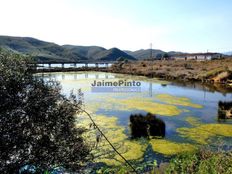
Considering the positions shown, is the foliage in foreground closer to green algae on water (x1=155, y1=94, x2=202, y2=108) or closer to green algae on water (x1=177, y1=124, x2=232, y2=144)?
green algae on water (x1=177, y1=124, x2=232, y2=144)

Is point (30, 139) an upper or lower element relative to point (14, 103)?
lower

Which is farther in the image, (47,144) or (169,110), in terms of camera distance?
(169,110)

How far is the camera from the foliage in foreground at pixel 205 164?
36.3 ft

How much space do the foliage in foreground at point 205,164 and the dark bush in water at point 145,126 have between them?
5.49 m

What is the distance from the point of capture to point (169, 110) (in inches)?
1241

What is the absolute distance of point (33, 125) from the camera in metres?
11.2

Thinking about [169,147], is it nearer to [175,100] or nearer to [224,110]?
[224,110]

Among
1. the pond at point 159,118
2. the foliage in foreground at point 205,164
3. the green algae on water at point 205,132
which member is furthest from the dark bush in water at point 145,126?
the foliage in foreground at point 205,164

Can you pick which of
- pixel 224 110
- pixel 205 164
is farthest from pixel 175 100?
pixel 205 164

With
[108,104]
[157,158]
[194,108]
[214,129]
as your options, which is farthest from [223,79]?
[157,158]

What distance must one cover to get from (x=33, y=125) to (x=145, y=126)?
1325cm

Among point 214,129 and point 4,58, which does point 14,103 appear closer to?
point 4,58

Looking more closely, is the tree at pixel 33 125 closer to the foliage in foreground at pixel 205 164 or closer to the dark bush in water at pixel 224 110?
the foliage in foreground at pixel 205 164

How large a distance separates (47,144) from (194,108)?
80.7 ft
